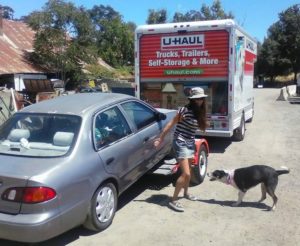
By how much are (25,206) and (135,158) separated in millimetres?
2002

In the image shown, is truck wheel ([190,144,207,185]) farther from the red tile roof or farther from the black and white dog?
the red tile roof

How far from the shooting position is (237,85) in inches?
428

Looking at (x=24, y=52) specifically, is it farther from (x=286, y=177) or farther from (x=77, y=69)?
(x=286, y=177)

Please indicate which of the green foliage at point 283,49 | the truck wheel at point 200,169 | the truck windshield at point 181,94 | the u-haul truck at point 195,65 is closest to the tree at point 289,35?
the green foliage at point 283,49

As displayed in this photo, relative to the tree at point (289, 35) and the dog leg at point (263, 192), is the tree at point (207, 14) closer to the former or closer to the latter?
the tree at point (289, 35)

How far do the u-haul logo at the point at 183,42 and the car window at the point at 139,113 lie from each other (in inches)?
151

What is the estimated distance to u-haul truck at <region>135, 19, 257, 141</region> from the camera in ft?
33.3

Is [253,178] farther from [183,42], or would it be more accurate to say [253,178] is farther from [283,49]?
[283,49]

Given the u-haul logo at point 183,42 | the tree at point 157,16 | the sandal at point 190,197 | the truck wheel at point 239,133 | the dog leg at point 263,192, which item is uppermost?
the tree at point 157,16

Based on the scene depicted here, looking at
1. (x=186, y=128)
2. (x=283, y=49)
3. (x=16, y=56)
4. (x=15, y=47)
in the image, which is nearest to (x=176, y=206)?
(x=186, y=128)

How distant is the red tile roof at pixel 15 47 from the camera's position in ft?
91.0

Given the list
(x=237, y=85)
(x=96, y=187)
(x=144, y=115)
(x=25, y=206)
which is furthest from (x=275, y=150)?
(x=25, y=206)

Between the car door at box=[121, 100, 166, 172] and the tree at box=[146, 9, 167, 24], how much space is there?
69448 millimetres

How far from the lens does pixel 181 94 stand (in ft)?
35.7
